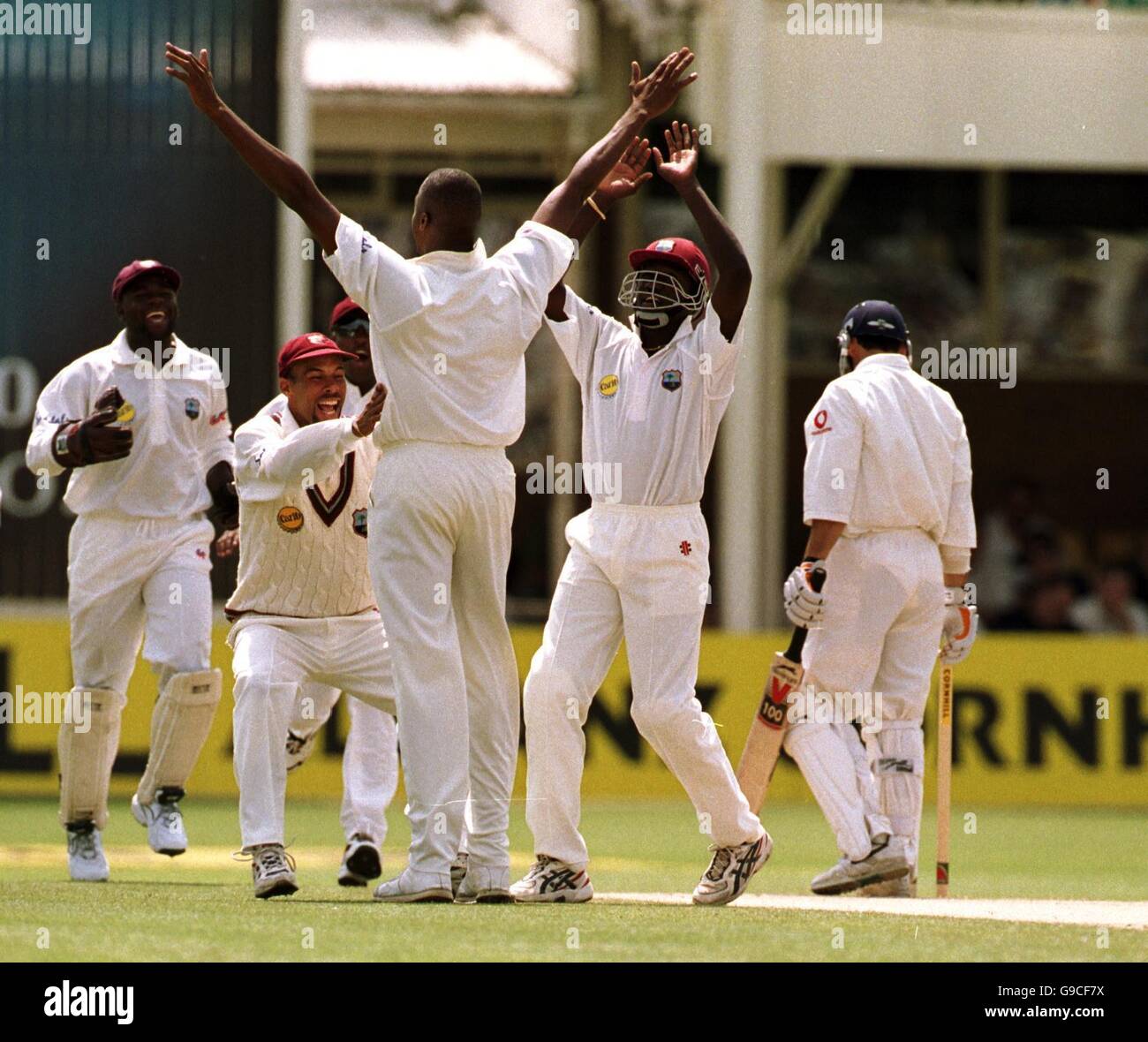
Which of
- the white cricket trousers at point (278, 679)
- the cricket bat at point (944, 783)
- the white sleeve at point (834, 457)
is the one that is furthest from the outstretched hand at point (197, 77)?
the cricket bat at point (944, 783)

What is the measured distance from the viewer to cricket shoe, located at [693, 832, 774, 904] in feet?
26.9

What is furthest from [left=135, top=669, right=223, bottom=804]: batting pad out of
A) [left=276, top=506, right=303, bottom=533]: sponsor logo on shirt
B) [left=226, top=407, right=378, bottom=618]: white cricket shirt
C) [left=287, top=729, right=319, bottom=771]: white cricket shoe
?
[left=276, top=506, right=303, bottom=533]: sponsor logo on shirt

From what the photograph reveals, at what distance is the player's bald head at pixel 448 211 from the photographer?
304 inches

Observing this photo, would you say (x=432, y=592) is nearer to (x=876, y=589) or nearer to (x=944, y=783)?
(x=876, y=589)

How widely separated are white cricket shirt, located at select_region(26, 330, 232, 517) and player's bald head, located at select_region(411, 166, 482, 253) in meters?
2.18

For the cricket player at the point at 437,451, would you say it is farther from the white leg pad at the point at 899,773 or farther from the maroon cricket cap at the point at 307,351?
the white leg pad at the point at 899,773

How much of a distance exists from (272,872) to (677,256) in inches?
101

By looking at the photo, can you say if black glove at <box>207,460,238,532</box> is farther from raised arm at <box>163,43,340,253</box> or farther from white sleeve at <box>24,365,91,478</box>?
raised arm at <box>163,43,340,253</box>

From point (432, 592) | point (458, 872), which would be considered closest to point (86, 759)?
point (458, 872)

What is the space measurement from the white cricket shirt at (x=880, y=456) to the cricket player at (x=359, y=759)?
1852mm

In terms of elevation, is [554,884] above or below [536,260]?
A: below

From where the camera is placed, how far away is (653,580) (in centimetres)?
812

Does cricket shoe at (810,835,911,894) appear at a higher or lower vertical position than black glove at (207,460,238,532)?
lower

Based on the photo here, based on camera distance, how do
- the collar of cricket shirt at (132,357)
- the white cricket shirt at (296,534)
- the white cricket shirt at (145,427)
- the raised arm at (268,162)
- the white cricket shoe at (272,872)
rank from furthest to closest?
the collar of cricket shirt at (132,357), the white cricket shirt at (145,427), the white cricket shirt at (296,534), the white cricket shoe at (272,872), the raised arm at (268,162)
